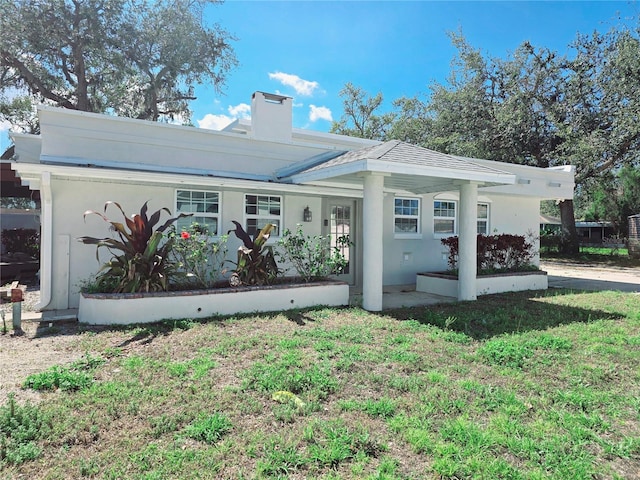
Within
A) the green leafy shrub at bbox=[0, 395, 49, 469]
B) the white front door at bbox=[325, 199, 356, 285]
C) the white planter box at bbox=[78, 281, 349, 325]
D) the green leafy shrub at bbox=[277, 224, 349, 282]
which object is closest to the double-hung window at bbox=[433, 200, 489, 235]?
the white front door at bbox=[325, 199, 356, 285]

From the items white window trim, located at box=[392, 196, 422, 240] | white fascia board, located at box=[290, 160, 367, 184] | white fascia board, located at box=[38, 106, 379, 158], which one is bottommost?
white window trim, located at box=[392, 196, 422, 240]

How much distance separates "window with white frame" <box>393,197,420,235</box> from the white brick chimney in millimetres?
3797

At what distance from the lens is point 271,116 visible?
1139 centimetres

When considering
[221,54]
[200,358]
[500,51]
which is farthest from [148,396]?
[500,51]

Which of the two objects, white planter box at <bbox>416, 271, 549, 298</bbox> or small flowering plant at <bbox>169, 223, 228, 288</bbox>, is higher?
small flowering plant at <bbox>169, 223, 228, 288</bbox>

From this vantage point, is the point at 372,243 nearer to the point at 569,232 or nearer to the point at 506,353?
the point at 506,353

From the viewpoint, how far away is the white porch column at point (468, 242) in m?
9.52

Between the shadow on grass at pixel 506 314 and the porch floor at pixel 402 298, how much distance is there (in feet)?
1.56

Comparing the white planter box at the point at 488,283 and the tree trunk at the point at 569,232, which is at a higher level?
the tree trunk at the point at 569,232

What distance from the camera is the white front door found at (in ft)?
36.4

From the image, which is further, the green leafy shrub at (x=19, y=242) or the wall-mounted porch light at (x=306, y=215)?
the green leafy shrub at (x=19, y=242)

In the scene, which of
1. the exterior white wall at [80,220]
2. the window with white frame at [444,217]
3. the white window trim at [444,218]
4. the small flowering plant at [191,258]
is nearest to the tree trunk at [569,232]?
the white window trim at [444,218]

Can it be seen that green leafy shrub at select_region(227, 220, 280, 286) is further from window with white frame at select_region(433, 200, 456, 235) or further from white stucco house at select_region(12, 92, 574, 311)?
window with white frame at select_region(433, 200, 456, 235)

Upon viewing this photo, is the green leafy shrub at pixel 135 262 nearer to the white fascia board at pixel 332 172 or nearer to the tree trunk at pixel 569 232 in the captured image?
the white fascia board at pixel 332 172
